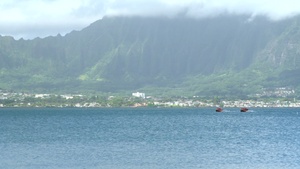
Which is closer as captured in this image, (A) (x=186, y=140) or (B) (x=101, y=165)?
(B) (x=101, y=165)

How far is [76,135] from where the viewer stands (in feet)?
383

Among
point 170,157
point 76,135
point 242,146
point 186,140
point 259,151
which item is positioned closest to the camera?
point 170,157

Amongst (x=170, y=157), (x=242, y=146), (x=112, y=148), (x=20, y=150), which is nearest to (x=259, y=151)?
(x=242, y=146)

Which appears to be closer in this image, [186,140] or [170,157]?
[170,157]

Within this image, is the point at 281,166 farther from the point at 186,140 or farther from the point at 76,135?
the point at 76,135

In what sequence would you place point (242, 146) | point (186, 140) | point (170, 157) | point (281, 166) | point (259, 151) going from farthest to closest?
point (186, 140)
point (242, 146)
point (259, 151)
point (170, 157)
point (281, 166)

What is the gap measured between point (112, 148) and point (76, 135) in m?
27.9

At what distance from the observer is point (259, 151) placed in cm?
8700

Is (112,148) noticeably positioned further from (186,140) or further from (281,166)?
(281,166)

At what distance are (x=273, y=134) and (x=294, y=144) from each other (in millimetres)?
23414

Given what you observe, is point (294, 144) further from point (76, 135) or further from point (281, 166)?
point (76, 135)

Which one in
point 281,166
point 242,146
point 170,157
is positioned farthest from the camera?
point 242,146

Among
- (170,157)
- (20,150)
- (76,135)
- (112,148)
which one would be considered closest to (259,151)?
(170,157)

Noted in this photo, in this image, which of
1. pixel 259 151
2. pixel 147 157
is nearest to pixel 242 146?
pixel 259 151
